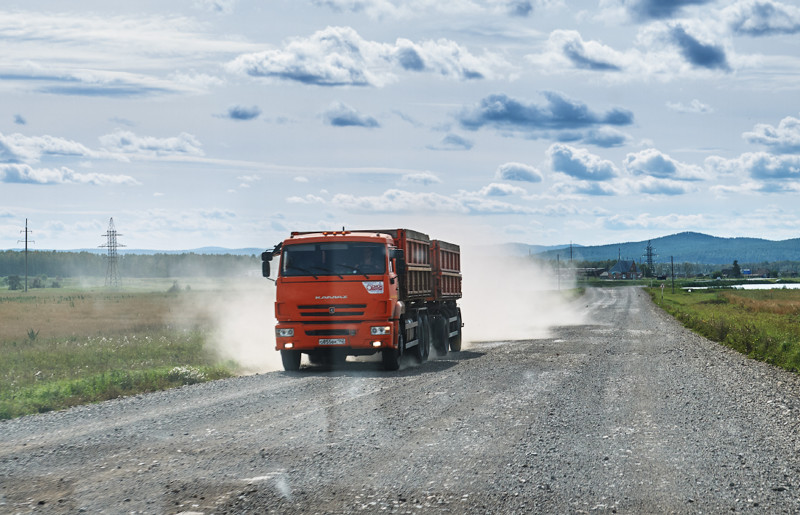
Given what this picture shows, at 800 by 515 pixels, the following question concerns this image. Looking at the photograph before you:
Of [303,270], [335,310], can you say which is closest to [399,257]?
[335,310]

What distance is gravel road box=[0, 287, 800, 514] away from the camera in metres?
7.34

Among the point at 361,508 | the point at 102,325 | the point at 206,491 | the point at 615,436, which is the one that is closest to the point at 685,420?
the point at 615,436

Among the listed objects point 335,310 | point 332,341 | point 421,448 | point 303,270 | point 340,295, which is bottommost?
point 421,448

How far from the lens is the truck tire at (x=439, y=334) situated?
24.0 meters

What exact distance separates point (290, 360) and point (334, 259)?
8.67 feet

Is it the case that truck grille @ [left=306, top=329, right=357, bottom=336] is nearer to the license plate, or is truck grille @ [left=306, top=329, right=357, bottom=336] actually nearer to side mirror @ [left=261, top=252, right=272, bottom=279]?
the license plate

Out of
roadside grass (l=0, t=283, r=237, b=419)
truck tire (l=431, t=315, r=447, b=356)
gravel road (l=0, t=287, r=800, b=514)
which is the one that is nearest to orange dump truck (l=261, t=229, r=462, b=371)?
gravel road (l=0, t=287, r=800, b=514)

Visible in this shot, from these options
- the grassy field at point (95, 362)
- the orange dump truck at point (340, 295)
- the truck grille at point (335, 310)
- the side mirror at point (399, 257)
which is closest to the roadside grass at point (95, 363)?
the grassy field at point (95, 362)

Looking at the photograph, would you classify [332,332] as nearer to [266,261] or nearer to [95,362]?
[266,261]

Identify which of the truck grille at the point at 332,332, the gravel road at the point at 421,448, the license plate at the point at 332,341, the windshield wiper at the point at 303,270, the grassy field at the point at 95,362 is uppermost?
the windshield wiper at the point at 303,270

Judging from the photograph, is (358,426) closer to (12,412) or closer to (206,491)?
(206,491)

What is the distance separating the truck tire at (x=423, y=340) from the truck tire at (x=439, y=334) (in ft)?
2.42

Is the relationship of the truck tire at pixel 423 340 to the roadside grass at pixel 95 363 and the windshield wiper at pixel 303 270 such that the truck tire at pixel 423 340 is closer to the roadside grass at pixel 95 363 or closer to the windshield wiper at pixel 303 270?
the windshield wiper at pixel 303 270

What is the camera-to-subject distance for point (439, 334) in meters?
24.2
